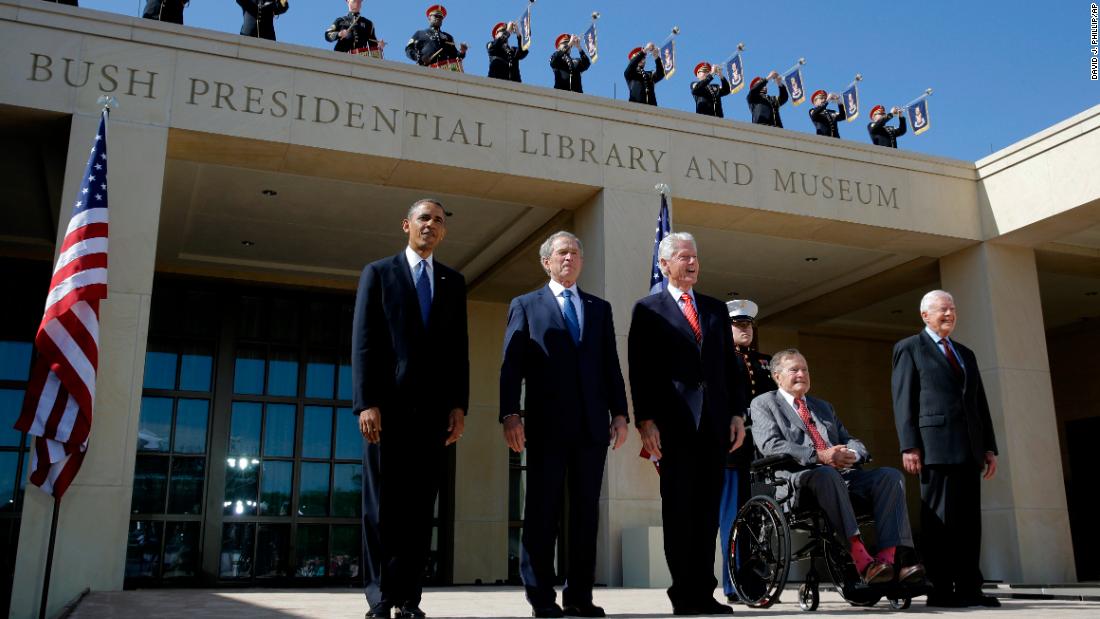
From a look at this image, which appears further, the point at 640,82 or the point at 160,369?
the point at 160,369

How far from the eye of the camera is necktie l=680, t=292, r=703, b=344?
14.2ft

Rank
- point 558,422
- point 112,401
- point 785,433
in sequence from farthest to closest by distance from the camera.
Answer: point 112,401
point 785,433
point 558,422

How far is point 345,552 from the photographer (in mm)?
12141

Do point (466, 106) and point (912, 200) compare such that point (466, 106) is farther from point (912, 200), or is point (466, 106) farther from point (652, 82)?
point (912, 200)

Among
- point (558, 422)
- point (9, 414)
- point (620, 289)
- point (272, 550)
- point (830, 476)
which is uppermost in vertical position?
point (620, 289)

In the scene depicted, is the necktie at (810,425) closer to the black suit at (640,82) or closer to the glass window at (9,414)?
the black suit at (640,82)

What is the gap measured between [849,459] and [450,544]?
8423 mm

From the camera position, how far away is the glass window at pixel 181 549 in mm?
→ 11289

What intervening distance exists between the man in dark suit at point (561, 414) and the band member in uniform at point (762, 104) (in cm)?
735

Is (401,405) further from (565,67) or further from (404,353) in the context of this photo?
(565,67)

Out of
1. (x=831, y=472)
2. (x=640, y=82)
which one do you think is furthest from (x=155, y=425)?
(x=831, y=472)

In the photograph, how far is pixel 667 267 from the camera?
446 centimetres

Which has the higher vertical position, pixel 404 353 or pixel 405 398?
pixel 404 353

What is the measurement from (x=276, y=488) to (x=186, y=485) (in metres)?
1.04
